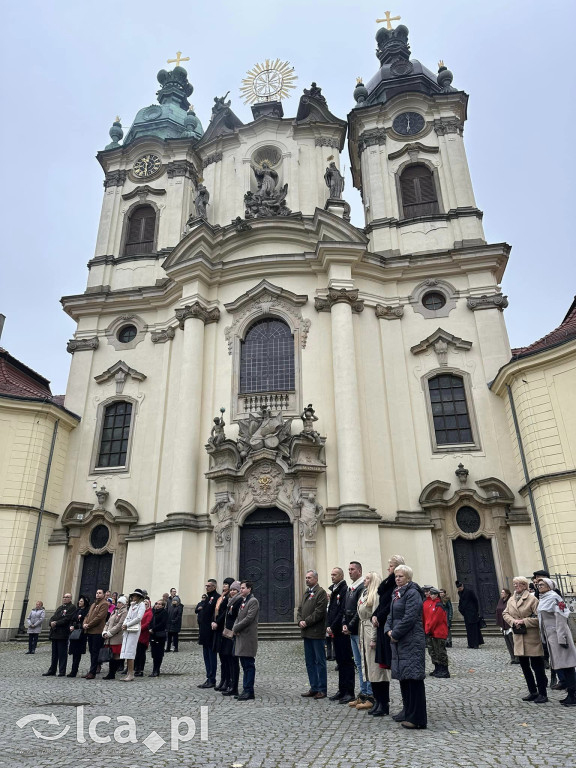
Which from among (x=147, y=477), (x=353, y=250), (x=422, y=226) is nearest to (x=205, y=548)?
(x=147, y=477)

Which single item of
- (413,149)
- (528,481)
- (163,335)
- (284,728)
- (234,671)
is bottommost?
(284,728)

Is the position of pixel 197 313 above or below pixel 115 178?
below

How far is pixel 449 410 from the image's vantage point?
18.6 m

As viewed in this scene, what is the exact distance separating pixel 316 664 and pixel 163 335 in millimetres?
15806

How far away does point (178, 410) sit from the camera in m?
18.7

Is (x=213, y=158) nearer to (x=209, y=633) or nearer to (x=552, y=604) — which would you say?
(x=209, y=633)

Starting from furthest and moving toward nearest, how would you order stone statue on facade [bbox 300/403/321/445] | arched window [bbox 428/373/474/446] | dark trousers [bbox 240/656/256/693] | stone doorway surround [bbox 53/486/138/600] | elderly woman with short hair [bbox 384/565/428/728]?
stone doorway surround [bbox 53/486/138/600]
arched window [bbox 428/373/474/446]
stone statue on facade [bbox 300/403/321/445]
dark trousers [bbox 240/656/256/693]
elderly woman with short hair [bbox 384/565/428/728]

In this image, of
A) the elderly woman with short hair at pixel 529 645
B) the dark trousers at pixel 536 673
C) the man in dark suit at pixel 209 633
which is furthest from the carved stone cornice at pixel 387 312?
the dark trousers at pixel 536 673

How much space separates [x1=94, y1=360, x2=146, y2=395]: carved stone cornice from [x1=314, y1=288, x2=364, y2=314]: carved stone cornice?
7.05 m

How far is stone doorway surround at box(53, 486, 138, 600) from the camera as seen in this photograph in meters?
18.3

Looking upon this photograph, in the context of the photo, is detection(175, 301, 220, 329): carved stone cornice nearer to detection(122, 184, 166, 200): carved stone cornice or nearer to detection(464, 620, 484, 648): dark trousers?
detection(122, 184, 166, 200): carved stone cornice

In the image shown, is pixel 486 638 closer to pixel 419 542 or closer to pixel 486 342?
pixel 419 542

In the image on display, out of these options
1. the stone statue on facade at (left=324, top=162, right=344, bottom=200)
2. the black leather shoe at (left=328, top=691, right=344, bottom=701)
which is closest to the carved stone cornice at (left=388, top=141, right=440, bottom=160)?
the stone statue on facade at (left=324, top=162, right=344, bottom=200)

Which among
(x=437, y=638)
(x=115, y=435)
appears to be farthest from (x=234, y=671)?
(x=115, y=435)
